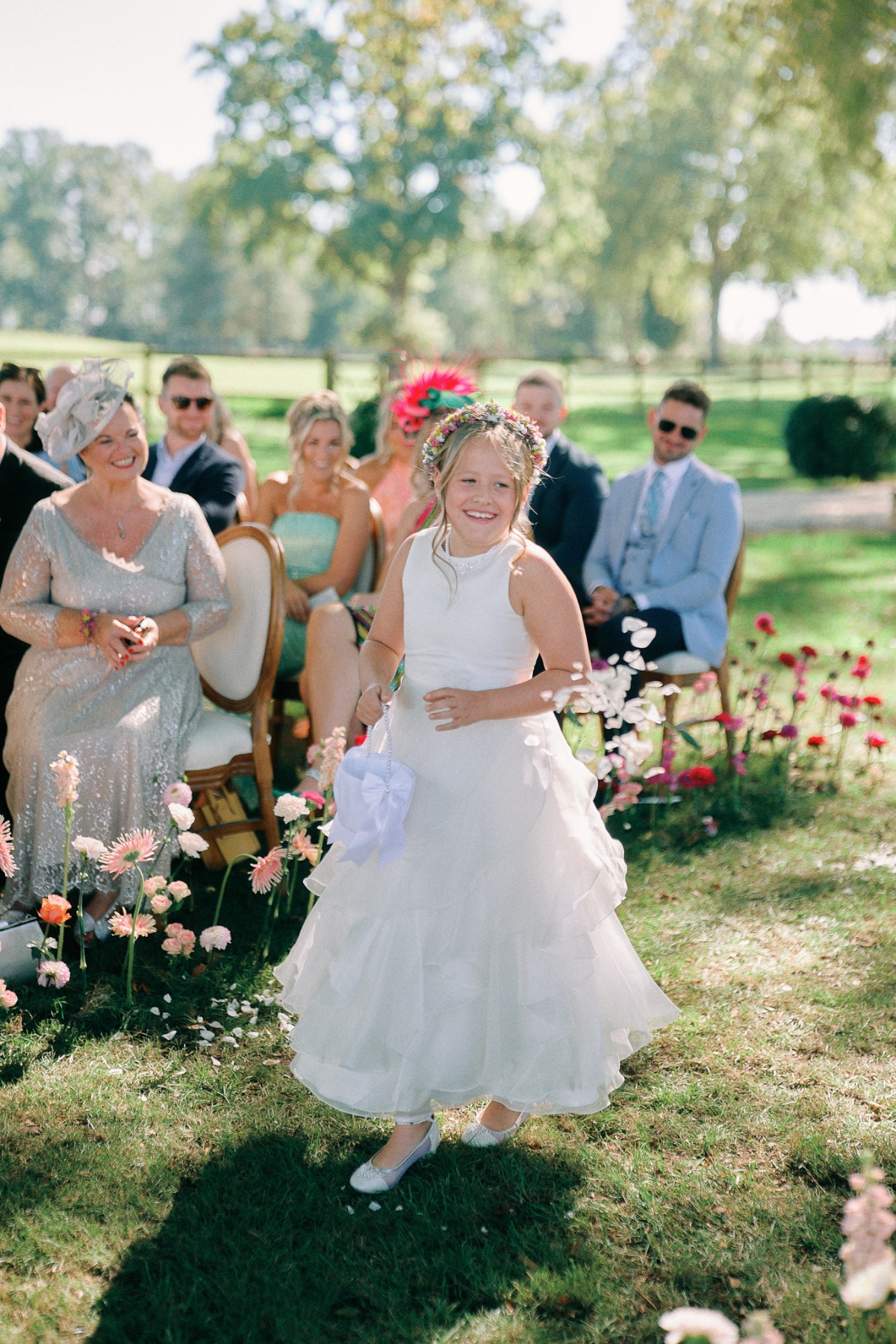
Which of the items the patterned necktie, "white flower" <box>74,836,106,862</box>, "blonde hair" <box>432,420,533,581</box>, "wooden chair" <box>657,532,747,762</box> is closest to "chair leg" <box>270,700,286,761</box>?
"wooden chair" <box>657,532,747,762</box>

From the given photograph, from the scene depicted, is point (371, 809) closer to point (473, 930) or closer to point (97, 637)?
point (473, 930)

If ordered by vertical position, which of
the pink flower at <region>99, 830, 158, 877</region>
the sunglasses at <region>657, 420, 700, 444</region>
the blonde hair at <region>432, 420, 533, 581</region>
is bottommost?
the pink flower at <region>99, 830, 158, 877</region>

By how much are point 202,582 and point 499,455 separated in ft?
6.19

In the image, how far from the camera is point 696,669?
18.1 feet

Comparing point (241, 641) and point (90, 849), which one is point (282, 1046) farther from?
point (241, 641)

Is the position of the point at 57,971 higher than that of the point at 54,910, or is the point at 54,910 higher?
the point at 54,910

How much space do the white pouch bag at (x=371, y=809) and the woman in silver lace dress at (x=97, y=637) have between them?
1.53 meters

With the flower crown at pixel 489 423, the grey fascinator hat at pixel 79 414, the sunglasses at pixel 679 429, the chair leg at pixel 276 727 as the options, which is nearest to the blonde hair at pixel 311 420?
the chair leg at pixel 276 727

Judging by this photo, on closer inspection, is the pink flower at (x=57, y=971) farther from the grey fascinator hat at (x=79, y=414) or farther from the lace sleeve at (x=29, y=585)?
the grey fascinator hat at (x=79, y=414)

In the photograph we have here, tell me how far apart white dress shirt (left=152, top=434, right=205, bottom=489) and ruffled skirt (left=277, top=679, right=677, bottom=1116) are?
3.24m

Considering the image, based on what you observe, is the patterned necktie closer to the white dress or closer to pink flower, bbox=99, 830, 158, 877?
the white dress

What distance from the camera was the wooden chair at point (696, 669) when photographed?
18.0 feet

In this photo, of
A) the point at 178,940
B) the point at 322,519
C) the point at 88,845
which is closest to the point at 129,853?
the point at 88,845

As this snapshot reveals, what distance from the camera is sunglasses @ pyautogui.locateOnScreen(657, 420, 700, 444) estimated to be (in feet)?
18.2
